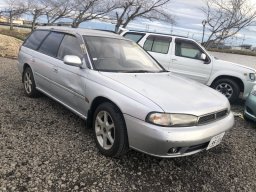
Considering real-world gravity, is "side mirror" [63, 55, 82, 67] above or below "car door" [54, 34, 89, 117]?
above

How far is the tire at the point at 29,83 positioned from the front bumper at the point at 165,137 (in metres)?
2.86

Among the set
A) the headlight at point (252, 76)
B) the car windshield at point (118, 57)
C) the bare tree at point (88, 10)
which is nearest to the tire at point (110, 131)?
the car windshield at point (118, 57)

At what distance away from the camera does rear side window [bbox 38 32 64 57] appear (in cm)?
475

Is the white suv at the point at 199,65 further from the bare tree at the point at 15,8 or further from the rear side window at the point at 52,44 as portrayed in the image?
the bare tree at the point at 15,8

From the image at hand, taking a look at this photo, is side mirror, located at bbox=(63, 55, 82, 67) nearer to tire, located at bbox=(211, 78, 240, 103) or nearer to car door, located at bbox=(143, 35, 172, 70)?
car door, located at bbox=(143, 35, 172, 70)

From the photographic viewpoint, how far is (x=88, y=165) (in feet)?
10.9

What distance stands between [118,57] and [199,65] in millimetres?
3520

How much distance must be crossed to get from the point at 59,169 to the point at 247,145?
285cm

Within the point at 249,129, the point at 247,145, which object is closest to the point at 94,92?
the point at 247,145

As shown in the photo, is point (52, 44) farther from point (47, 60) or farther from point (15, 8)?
point (15, 8)

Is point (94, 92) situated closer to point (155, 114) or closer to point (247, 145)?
point (155, 114)

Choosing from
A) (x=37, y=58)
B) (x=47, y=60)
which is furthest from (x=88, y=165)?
(x=37, y=58)

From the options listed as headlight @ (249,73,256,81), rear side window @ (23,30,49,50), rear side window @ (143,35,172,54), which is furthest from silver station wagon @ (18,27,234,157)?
headlight @ (249,73,256,81)

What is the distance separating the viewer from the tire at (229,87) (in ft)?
23.1
